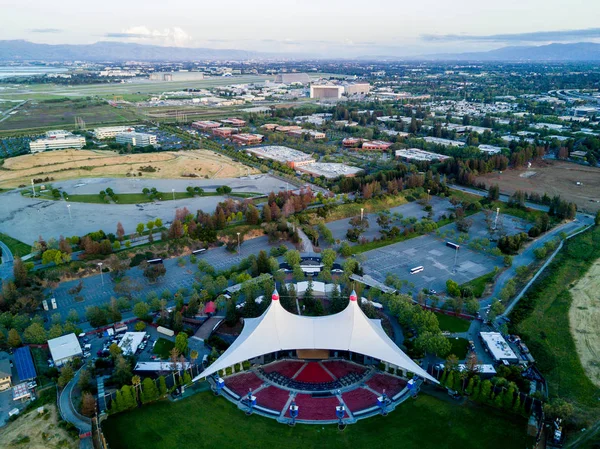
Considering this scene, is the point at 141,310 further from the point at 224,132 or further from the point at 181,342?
the point at 224,132

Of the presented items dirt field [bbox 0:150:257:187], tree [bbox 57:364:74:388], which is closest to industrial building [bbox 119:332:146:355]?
tree [bbox 57:364:74:388]

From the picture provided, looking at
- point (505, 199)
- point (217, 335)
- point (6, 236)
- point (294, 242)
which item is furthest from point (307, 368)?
point (505, 199)

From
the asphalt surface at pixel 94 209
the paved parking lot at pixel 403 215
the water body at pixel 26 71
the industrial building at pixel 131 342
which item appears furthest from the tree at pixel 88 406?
the water body at pixel 26 71

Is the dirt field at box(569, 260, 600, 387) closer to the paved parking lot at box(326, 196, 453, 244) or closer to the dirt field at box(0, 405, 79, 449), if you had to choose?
the paved parking lot at box(326, 196, 453, 244)

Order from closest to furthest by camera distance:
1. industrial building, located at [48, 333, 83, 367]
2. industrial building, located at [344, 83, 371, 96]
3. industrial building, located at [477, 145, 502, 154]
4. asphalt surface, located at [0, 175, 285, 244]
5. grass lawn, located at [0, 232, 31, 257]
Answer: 1. industrial building, located at [48, 333, 83, 367]
2. grass lawn, located at [0, 232, 31, 257]
3. asphalt surface, located at [0, 175, 285, 244]
4. industrial building, located at [477, 145, 502, 154]
5. industrial building, located at [344, 83, 371, 96]

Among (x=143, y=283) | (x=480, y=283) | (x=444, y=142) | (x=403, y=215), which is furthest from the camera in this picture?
(x=444, y=142)

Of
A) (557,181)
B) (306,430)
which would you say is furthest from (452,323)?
(557,181)
